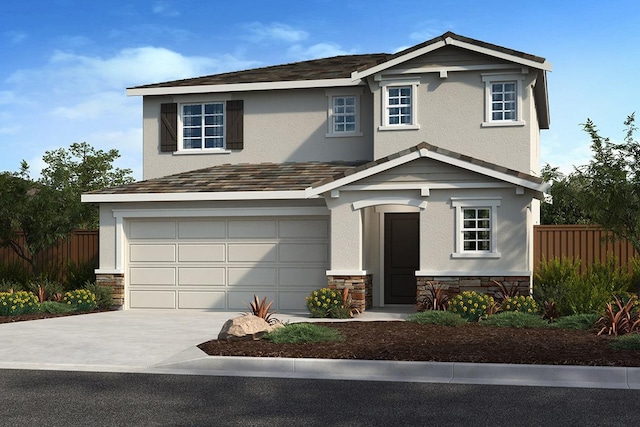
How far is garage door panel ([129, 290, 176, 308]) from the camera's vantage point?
20.8 meters

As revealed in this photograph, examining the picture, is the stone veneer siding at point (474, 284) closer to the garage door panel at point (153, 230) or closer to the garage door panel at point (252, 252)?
the garage door panel at point (252, 252)

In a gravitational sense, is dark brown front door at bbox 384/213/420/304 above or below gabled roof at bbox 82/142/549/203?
below

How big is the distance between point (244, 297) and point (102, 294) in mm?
3575

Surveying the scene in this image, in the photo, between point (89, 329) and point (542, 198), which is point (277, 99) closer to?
point (542, 198)

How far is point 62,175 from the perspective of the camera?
22.6 meters

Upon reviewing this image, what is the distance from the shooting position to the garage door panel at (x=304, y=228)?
19.7m

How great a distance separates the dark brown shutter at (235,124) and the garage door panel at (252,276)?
15.2 ft

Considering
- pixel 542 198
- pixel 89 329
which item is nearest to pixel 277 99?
pixel 542 198

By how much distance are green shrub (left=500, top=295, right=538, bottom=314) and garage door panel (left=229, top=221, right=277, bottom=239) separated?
19.8 feet

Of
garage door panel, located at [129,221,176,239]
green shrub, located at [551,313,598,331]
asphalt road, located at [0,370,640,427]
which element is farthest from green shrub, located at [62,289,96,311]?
green shrub, located at [551,313,598,331]

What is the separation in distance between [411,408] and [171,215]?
12837mm

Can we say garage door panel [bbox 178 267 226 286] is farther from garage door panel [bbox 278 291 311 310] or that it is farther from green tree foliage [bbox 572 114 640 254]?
green tree foliage [bbox 572 114 640 254]

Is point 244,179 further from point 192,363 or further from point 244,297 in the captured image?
point 192,363

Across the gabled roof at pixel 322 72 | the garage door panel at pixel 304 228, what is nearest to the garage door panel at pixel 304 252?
the garage door panel at pixel 304 228
